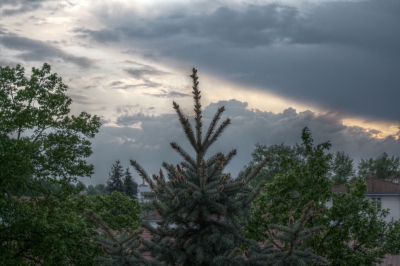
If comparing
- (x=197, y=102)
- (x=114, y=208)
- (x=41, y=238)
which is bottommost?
(x=41, y=238)

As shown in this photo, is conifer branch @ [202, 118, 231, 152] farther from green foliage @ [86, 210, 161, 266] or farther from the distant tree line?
the distant tree line

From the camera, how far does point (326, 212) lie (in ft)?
37.9

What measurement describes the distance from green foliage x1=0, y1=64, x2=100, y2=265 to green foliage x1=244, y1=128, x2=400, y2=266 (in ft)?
18.7

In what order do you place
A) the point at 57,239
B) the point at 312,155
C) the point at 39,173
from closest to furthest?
the point at 312,155, the point at 57,239, the point at 39,173

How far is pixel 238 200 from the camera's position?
7.62 meters

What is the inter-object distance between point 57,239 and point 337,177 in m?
59.1

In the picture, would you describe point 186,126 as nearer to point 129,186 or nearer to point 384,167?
point 129,186

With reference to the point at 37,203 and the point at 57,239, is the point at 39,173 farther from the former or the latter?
the point at 57,239

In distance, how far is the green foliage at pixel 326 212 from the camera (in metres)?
Answer: 11.4

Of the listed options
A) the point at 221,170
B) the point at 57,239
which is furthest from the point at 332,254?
the point at 57,239

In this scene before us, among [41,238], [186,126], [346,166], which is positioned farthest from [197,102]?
[346,166]

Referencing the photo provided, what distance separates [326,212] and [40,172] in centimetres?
951

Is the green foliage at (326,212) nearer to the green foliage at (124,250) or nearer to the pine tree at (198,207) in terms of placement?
the pine tree at (198,207)

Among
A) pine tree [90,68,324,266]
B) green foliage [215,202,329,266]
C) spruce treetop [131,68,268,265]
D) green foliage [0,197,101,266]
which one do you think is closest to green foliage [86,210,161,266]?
pine tree [90,68,324,266]
